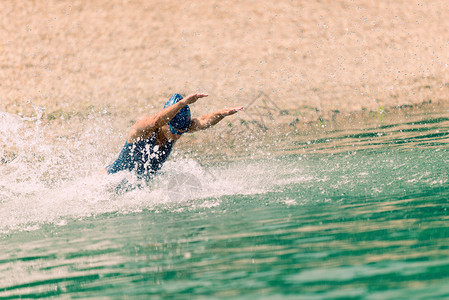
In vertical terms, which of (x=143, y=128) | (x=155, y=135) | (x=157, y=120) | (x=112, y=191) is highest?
(x=157, y=120)

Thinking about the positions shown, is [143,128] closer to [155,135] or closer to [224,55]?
Result: [155,135]

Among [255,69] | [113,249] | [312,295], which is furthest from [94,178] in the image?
[255,69]

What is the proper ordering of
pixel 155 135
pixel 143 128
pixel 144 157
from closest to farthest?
pixel 143 128
pixel 155 135
pixel 144 157

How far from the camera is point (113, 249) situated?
7234 mm

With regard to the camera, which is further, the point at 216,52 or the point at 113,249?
the point at 216,52

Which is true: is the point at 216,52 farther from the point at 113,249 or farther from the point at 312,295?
the point at 312,295

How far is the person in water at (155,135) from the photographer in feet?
33.3

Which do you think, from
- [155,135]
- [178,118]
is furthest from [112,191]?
[178,118]

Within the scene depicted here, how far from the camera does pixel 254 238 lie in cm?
697

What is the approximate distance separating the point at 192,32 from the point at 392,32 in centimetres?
851

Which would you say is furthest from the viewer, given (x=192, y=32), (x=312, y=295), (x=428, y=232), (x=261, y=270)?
(x=192, y=32)

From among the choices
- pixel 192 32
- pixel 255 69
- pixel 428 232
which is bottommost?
pixel 428 232

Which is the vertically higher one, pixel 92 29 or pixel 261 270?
pixel 92 29

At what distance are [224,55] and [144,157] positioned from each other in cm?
1764
